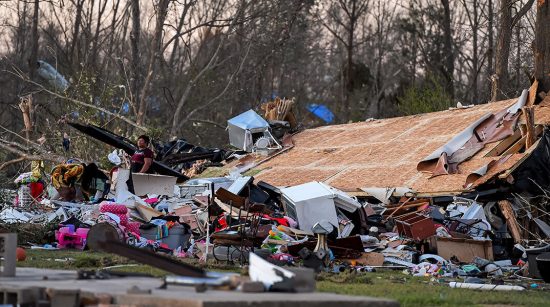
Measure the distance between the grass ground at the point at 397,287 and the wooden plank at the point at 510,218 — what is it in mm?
4243

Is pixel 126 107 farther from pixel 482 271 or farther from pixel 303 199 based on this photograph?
pixel 482 271

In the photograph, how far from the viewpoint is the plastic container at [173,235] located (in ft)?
65.3

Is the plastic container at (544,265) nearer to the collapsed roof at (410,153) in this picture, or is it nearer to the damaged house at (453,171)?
the damaged house at (453,171)

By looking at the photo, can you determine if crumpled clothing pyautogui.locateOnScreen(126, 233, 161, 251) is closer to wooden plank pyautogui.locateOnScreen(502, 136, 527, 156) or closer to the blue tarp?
wooden plank pyautogui.locateOnScreen(502, 136, 527, 156)

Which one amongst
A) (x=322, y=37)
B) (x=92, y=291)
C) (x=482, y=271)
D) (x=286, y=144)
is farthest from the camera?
(x=322, y=37)

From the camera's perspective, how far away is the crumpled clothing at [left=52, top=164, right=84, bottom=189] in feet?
82.5

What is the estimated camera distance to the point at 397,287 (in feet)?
41.5

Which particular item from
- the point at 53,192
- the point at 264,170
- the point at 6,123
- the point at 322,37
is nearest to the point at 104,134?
the point at 53,192

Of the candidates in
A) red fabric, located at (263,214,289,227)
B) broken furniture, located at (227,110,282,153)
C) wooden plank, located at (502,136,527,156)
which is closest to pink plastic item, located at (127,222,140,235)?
red fabric, located at (263,214,289,227)

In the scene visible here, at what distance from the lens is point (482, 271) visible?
53.9 feet

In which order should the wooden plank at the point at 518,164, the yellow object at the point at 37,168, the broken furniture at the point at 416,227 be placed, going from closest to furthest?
the broken furniture at the point at 416,227 → the wooden plank at the point at 518,164 → the yellow object at the point at 37,168

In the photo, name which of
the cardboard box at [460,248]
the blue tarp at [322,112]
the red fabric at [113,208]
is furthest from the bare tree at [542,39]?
the blue tarp at [322,112]

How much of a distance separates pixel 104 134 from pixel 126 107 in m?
13.4

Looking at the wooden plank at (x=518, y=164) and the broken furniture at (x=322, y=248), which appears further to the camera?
the wooden plank at (x=518, y=164)
